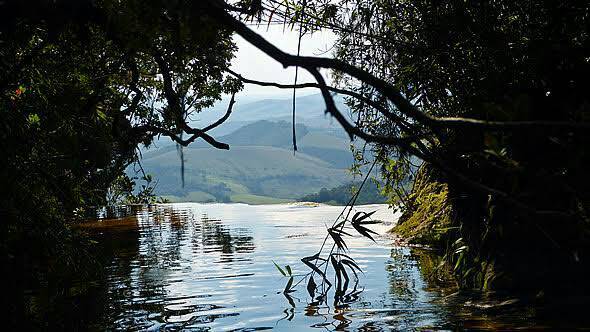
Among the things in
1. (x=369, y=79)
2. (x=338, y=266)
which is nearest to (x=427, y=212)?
(x=338, y=266)

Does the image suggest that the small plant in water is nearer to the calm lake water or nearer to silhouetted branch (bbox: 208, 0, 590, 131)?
the calm lake water

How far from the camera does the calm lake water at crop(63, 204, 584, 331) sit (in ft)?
30.1

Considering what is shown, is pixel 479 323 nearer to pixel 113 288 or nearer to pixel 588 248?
pixel 588 248

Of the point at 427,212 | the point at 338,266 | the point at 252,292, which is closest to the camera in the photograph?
the point at 338,266

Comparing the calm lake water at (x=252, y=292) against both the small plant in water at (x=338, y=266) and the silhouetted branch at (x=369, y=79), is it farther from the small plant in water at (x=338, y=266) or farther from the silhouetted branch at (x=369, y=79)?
the silhouetted branch at (x=369, y=79)

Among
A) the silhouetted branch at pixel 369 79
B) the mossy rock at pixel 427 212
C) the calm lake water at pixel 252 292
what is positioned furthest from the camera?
the mossy rock at pixel 427 212

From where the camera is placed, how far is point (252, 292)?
11922 millimetres

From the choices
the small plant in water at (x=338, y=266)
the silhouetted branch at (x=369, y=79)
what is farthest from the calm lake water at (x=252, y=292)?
the silhouetted branch at (x=369, y=79)

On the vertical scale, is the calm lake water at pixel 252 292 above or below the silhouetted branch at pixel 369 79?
below

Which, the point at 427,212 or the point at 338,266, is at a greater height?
the point at 427,212

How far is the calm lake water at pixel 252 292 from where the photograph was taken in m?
9.17

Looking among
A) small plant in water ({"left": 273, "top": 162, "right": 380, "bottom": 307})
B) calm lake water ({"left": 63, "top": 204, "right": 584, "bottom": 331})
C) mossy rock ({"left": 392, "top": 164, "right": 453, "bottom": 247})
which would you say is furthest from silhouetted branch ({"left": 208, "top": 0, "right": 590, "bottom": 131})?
mossy rock ({"left": 392, "top": 164, "right": 453, "bottom": 247})

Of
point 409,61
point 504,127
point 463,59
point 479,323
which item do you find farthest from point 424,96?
point 504,127

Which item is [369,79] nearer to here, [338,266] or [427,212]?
[338,266]
